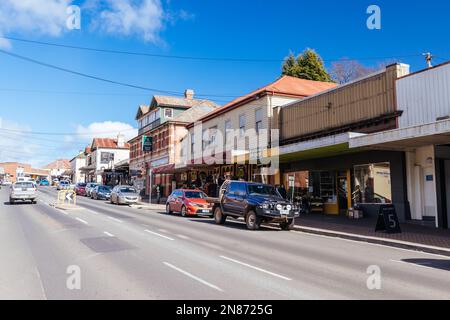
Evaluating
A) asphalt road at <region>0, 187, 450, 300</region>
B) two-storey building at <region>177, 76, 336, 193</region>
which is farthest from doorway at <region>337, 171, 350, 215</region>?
asphalt road at <region>0, 187, 450, 300</region>

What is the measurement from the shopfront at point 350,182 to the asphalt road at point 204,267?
5.86 metres

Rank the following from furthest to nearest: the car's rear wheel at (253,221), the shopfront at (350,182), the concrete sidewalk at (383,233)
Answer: the shopfront at (350,182) < the car's rear wheel at (253,221) < the concrete sidewalk at (383,233)

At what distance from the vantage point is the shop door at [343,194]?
831 inches

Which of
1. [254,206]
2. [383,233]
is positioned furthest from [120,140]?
[383,233]

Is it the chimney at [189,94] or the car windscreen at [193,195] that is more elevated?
the chimney at [189,94]

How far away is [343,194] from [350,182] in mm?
1142

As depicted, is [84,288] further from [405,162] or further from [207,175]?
[207,175]

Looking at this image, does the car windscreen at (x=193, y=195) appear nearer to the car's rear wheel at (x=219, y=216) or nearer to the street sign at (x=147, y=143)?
the car's rear wheel at (x=219, y=216)

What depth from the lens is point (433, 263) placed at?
31.3 ft

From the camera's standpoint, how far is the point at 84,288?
6453 millimetres

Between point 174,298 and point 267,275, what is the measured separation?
231 cm

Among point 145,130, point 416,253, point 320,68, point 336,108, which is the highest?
point 320,68

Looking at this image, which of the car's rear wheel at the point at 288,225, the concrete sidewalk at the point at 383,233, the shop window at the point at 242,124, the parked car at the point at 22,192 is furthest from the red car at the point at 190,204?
the parked car at the point at 22,192

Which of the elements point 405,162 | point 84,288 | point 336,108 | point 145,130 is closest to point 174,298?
point 84,288
